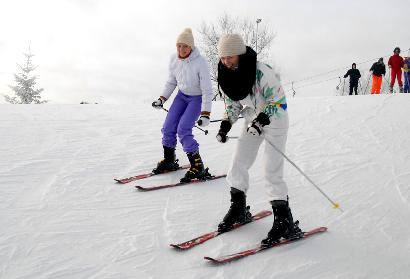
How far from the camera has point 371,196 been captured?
511 centimetres

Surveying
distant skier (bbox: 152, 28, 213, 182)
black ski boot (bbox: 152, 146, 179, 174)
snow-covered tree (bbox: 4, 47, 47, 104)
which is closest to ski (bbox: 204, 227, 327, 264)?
distant skier (bbox: 152, 28, 213, 182)

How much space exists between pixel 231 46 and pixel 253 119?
2.21 ft

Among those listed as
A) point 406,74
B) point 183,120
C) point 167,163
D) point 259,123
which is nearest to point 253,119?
point 259,123

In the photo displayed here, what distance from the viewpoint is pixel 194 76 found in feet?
17.6

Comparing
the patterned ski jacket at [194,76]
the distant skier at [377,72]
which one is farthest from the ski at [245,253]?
the distant skier at [377,72]

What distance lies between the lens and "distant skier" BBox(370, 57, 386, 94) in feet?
49.9

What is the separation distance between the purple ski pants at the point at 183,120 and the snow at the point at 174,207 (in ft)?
1.87

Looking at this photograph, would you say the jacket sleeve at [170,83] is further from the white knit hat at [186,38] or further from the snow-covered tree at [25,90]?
the snow-covered tree at [25,90]

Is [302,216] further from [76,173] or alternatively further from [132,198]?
[76,173]

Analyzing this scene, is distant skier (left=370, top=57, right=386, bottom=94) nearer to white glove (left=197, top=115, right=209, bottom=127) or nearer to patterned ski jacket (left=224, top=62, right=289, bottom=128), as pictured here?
white glove (left=197, top=115, right=209, bottom=127)

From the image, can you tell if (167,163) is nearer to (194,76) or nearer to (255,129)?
(194,76)

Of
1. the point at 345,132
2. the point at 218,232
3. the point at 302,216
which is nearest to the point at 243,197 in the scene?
the point at 218,232

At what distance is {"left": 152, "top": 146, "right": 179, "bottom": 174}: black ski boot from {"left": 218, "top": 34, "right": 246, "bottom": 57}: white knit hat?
102 inches

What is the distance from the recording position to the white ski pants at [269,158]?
3662 millimetres
